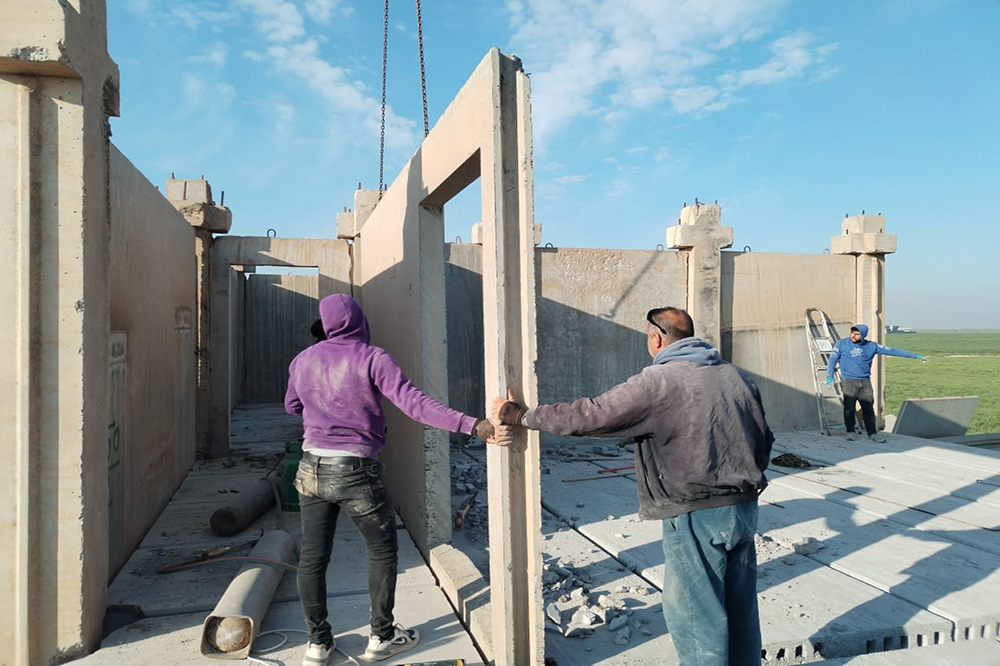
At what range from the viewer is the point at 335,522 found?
9.98ft

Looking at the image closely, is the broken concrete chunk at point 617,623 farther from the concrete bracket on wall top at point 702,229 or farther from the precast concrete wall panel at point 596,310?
the concrete bracket on wall top at point 702,229

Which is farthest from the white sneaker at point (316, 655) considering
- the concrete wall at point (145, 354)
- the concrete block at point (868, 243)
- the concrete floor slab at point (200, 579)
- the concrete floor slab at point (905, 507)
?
the concrete block at point (868, 243)

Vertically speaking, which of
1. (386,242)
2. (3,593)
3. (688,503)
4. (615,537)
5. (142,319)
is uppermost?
(386,242)

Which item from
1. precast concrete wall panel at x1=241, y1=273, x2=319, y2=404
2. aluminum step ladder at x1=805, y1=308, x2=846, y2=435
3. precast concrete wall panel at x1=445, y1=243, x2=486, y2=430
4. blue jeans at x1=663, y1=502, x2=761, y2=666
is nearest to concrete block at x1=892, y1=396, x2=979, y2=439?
aluminum step ladder at x1=805, y1=308, x2=846, y2=435

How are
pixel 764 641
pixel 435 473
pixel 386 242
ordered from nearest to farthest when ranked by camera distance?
pixel 764 641 < pixel 435 473 < pixel 386 242

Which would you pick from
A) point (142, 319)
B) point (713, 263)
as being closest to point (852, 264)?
point (713, 263)

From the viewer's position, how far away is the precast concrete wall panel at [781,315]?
998 centimetres

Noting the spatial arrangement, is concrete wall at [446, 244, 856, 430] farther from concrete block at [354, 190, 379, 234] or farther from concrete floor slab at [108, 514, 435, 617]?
concrete floor slab at [108, 514, 435, 617]

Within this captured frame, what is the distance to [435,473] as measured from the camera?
15.1 ft

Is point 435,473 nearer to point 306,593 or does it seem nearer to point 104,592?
point 306,593

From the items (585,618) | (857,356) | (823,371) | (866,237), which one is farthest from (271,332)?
(585,618)

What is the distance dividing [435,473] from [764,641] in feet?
7.80

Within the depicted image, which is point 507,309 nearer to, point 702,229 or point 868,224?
point 702,229

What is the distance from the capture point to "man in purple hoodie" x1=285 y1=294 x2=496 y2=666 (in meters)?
2.99
